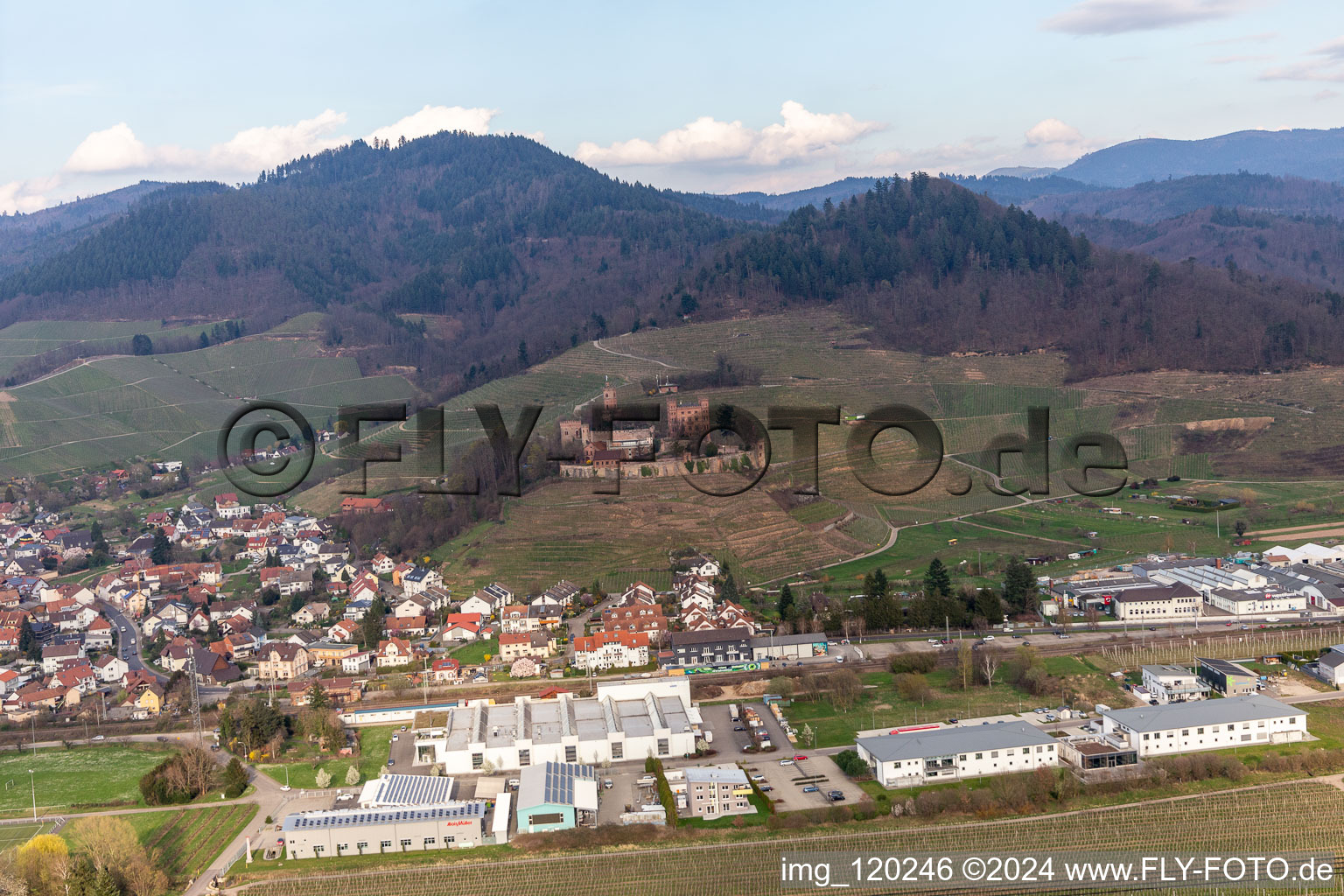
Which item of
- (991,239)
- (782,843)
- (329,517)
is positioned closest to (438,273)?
(991,239)

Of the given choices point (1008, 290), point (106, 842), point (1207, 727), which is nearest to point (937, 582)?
point (1207, 727)

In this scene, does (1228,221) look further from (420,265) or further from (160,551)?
(160,551)

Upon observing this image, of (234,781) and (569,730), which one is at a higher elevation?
(569,730)

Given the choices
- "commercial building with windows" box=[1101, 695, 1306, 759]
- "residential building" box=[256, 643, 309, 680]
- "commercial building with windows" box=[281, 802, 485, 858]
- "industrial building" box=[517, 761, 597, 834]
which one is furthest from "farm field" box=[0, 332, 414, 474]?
"commercial building with windows" box=[1101, 695, 1306, 759]

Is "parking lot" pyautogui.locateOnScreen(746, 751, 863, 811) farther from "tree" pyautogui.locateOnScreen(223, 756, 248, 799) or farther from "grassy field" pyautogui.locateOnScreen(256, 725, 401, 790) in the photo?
"tree" pyautogui.locateOnScreen(223, 756, 248, 799)

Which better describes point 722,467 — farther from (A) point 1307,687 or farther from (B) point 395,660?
(A) point 1307,687

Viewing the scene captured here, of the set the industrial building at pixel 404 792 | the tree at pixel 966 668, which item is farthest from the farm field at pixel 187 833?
the tree at pixel 966 668
